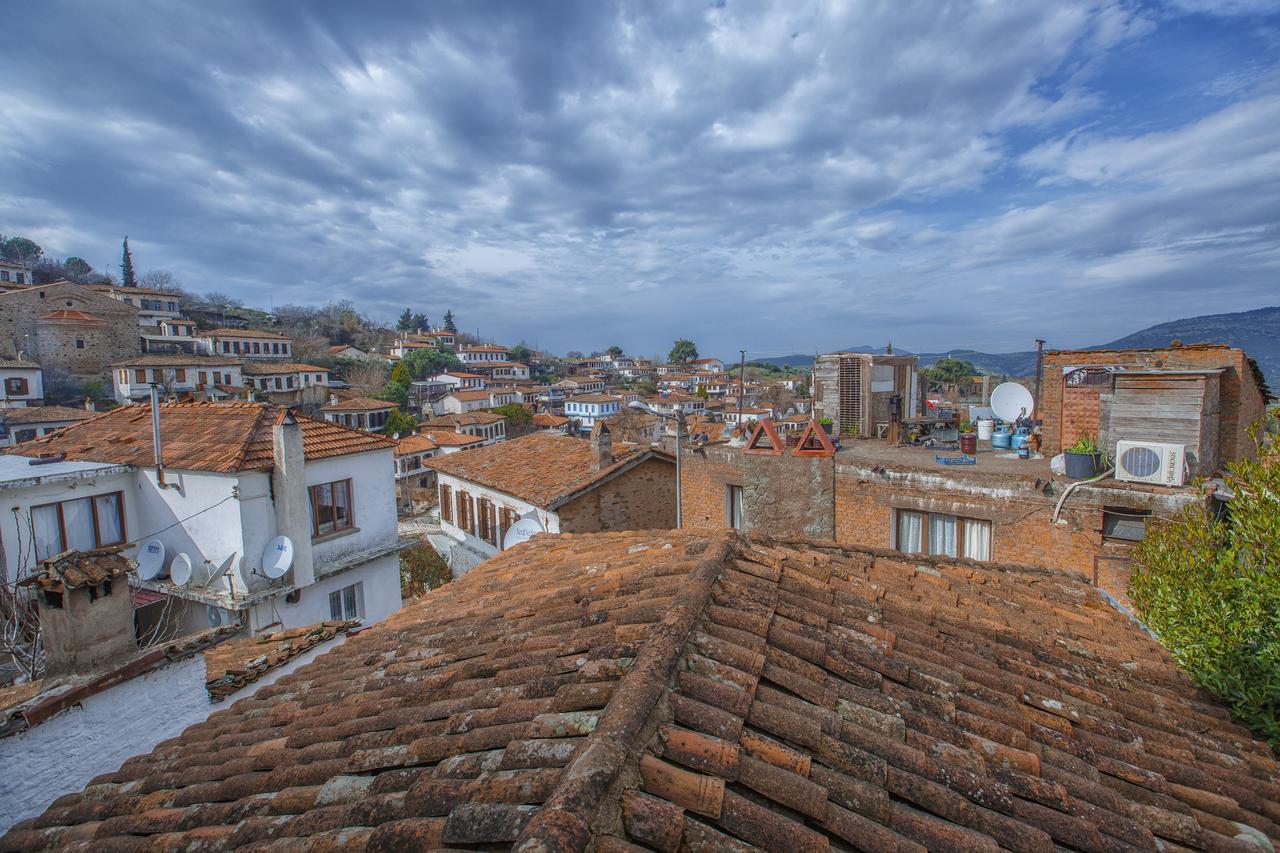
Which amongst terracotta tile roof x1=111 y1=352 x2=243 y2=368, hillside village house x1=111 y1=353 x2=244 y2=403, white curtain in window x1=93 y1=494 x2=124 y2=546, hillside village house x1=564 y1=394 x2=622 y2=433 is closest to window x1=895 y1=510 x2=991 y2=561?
white curtain in window x1=93 y1=494 x2=124 y2=546

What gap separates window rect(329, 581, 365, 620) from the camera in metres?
15.2

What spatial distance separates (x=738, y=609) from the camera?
3.44 meters

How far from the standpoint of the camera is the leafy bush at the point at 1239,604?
3904 mm

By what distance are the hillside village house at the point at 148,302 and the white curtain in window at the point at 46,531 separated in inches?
2453

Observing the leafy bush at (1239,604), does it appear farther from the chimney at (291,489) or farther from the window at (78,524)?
the window at (78,524)

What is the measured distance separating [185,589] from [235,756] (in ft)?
42.5

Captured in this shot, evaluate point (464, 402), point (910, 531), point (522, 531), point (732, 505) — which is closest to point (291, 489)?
point (522, 531)

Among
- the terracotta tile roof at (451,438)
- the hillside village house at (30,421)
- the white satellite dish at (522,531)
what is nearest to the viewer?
the white satellite dish at (522,531)

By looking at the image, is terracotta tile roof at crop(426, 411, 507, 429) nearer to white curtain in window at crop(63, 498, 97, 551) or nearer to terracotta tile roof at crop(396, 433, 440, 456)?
terracotta tile roof at crop(396, 433, 440, 456)

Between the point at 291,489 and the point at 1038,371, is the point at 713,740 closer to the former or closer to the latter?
the point at 291,489

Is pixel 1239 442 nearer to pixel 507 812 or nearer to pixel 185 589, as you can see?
pixel 507 812

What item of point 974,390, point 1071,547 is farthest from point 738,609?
point 974,390

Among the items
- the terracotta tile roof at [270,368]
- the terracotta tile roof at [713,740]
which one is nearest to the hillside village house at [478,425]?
the terracotta tile roof at [270,368]

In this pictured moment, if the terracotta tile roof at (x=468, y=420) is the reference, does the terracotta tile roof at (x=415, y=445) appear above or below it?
below
